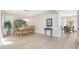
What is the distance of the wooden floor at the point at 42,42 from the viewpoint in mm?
2992

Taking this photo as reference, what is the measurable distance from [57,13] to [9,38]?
0.95m

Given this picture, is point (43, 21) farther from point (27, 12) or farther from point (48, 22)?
point (27, 12)

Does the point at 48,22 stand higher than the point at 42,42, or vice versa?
the point at 48,22

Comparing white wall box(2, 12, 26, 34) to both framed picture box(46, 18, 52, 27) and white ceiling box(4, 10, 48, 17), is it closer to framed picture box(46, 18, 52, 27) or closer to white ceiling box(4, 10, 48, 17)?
white ceiling box(4, 10, 48, 17)

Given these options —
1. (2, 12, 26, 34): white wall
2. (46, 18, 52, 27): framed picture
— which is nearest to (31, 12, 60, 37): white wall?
(46, 18, 52, 27): framed picture

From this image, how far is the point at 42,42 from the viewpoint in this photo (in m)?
3.01

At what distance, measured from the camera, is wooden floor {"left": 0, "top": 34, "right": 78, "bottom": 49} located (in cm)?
299

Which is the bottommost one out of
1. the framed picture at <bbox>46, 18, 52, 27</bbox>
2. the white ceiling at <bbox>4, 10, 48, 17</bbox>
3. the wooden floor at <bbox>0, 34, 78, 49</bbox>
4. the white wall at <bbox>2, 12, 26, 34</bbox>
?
the wooden floor at <bbox>0, 34, 78, 49</bbox>

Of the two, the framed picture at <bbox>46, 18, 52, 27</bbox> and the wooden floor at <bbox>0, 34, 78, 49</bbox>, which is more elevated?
the framed picture at <bbox>46, 18, 52, 27</bbox>

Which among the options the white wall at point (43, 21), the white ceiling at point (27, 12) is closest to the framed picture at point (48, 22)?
the white wall at point (43, 21)

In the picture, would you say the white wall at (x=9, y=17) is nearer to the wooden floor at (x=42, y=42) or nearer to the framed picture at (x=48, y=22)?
the wooden floor at (x=42, y=42)

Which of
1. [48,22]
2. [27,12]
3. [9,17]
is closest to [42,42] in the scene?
[48,22]
